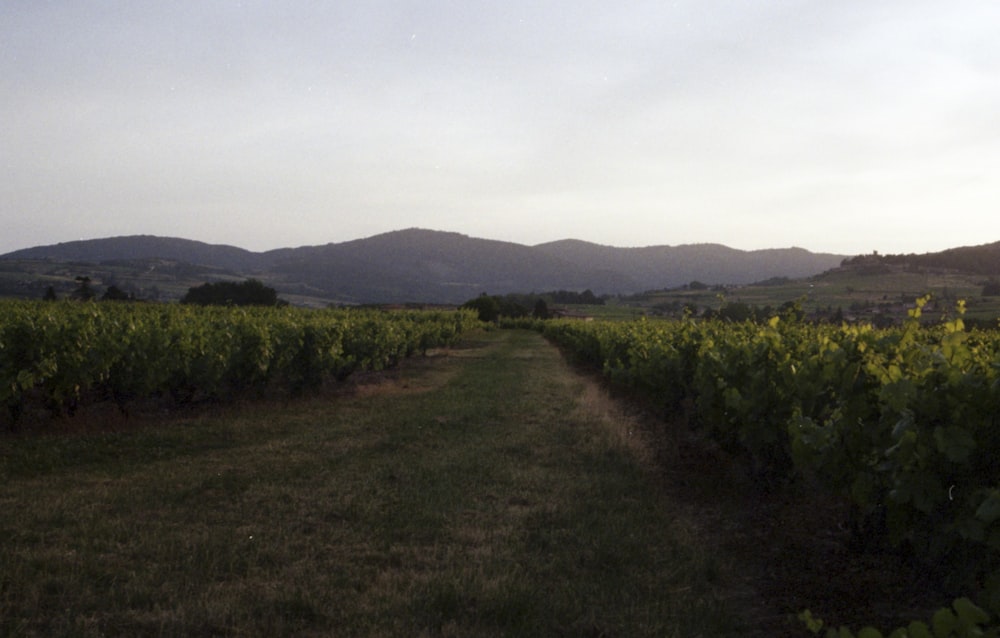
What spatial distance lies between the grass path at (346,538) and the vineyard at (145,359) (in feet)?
3.92

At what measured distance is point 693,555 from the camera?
599 centimetres

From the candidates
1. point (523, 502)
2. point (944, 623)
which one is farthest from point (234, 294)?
point (944, 623)

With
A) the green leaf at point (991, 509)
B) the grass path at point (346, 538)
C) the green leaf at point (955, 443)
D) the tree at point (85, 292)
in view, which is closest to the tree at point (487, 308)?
the tree at point (85, 292)

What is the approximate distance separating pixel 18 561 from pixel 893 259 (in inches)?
1675

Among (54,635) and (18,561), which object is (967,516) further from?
(18,561)

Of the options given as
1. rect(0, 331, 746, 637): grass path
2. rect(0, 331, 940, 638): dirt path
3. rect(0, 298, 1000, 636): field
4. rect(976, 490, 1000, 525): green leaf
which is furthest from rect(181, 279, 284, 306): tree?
rect(976, 490, 1000, 525): green leaf

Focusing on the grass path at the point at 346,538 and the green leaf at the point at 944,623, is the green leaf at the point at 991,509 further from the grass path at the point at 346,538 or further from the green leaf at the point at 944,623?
the grass path at the point at 346,538

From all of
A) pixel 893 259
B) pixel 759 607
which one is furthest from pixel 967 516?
pixel 893 259

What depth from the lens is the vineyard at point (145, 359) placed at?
10.8 metres

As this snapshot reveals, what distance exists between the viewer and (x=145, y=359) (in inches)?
484

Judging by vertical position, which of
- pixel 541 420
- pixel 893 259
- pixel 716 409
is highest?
pixel 893 259

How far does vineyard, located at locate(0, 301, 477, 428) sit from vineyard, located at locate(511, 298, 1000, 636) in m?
9.76

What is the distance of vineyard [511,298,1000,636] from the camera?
394cm

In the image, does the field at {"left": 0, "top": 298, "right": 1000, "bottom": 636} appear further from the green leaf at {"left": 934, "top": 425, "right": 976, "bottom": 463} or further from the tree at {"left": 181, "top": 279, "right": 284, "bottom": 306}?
the tree at {"left": 181, "top": 279, "right": 284, "bottom": 306}
